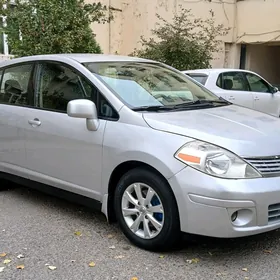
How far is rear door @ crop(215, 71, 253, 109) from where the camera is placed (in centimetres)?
913

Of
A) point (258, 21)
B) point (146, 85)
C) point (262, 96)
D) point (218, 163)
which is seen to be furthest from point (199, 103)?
point (258, 21)

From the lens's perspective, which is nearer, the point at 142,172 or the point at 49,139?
the point at 142,172

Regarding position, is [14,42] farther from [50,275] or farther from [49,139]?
[50,275]

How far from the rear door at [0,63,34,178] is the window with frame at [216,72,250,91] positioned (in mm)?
5186

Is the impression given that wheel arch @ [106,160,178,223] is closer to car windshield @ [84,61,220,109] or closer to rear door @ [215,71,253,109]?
car windshield @ [84,61,220,109]

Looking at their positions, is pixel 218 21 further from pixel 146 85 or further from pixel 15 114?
pixel 15 114

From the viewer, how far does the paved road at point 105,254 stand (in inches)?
127

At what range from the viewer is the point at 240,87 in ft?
31.6

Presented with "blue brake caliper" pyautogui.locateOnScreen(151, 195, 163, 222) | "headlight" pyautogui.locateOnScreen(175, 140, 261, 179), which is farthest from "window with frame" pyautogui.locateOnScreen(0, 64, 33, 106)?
"headlight" pyautogui.locateOnScreen(175, 140, 261, 179)

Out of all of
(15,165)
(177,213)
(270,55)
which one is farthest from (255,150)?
(270,55)

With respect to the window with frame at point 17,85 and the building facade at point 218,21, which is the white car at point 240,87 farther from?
the window with frame at point 17,85

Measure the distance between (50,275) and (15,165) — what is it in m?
1.90

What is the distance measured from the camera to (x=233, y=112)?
4137 millimetres

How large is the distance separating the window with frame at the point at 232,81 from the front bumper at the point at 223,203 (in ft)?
20.1
